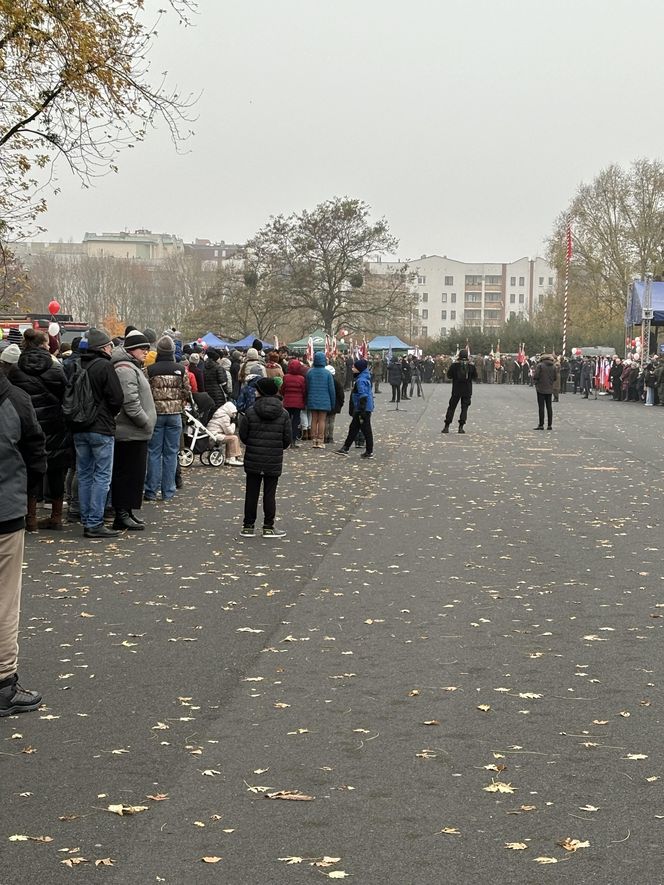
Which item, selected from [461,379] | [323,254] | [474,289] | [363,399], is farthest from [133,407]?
[474,289]

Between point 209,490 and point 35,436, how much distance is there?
10343 mm

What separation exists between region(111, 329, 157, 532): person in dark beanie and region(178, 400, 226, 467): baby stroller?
7232mm

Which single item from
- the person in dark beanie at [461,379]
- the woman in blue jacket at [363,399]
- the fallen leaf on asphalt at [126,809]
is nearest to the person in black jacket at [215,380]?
the woman in blue jacket at [363,399]

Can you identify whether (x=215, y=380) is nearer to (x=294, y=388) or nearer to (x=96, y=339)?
(x=294, y=388)

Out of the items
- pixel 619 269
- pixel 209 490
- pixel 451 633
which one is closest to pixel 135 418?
pixel 209 490

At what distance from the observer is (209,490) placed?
54.4ft

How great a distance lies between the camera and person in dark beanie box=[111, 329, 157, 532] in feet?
40.9

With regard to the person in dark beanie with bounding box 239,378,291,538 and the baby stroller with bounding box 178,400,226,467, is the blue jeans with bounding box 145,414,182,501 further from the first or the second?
the baby stroller with bounding box 178,400,226,467

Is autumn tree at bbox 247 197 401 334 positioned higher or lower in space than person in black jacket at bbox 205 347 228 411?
higher

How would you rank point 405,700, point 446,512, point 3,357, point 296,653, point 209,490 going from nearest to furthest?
point 405,700
point 296,653
point 3,357
point 446,512
point 209,490

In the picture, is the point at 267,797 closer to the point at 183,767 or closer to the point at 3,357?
the point at 183,767

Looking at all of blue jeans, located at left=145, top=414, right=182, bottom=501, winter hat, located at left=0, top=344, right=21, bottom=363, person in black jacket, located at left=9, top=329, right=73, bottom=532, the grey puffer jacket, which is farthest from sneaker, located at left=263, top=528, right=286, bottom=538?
winter hat, located at left=0, top=344, right=21, bottom=363

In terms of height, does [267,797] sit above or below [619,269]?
below

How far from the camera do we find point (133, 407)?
40.8ft
